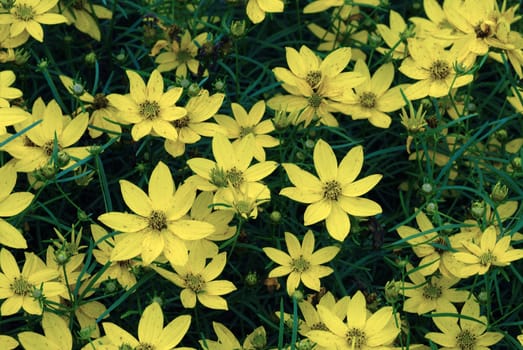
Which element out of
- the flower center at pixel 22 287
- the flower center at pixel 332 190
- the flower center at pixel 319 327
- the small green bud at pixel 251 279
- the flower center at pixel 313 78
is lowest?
the flower center at pixel 319 327

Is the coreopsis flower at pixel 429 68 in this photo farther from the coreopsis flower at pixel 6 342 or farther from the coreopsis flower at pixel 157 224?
the coreopsis flower at pixel 6 342

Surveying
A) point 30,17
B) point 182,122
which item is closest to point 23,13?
point 30,17

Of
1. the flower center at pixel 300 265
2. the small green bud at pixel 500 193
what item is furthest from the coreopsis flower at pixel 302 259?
the small green bud at pixel 500 193

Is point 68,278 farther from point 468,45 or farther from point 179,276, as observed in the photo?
point 468,45

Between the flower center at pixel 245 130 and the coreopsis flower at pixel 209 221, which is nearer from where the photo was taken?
the coreopsis flower at pixel 209 221

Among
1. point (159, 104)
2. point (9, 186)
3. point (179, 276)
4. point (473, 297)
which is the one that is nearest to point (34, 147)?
point (9, 186)

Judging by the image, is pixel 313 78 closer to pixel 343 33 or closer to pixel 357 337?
pixel 343 33

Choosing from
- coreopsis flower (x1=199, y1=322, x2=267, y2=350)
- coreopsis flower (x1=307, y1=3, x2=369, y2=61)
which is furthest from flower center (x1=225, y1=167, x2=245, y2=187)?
coreopsis flower (x1=307, y1=3, x2=369, y2=61)
